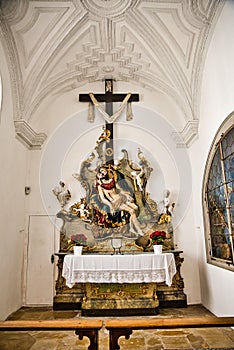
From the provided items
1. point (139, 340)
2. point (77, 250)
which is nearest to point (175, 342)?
point (139, 340)

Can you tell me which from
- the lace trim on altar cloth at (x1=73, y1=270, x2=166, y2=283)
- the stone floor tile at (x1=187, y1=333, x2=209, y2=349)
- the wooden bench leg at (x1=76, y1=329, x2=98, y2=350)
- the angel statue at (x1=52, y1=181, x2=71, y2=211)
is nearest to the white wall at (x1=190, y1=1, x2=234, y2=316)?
the stone floor tile at (x1=187, y1=333, x2=209, y2=349)

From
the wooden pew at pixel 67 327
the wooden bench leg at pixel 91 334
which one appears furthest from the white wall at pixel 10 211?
the wooden bench leg at pixel 91 334

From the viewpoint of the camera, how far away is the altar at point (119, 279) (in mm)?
4773

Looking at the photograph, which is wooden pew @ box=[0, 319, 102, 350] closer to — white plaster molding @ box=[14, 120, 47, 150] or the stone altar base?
the stone altar base

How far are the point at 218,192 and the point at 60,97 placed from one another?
4453 mm

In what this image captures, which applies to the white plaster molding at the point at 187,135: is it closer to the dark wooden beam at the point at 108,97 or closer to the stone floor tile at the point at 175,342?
the dark wooden beam at the point at 108,97

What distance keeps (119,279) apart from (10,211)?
243cm

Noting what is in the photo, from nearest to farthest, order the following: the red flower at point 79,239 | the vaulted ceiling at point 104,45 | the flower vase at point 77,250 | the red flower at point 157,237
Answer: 1. the vaulted ceiling at point 104,45
2. the flower vase at point 77,250
3. the red flower at point 157,237
4. the red flower at point 79,239

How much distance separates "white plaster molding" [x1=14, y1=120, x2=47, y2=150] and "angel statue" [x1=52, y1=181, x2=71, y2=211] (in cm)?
109

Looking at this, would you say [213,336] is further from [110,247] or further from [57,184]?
[57,184]

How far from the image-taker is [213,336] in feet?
12.7

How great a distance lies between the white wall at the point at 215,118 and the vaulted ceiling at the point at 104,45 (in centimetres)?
37

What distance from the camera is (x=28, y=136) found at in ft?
20.0

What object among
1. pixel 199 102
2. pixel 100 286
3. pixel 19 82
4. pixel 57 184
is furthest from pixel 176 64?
pixel 100 286
